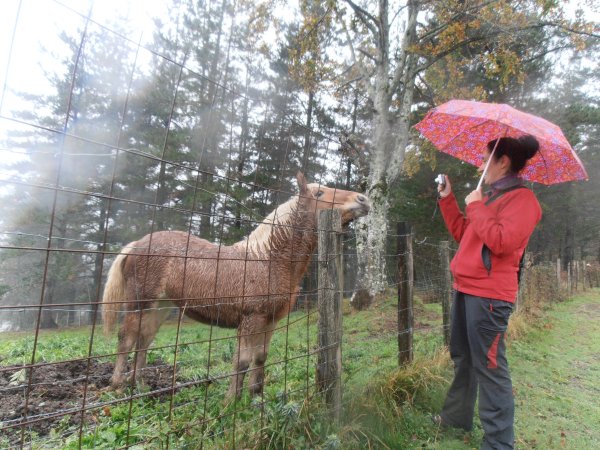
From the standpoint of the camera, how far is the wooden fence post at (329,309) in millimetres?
2764

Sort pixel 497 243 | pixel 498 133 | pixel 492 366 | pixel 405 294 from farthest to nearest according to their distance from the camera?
pixel 405 294, pixel 498 133, pixel 492 366, pixel 497 243

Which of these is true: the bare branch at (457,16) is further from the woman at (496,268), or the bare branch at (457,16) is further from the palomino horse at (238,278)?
the woman at (496,268)

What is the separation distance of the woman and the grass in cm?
66

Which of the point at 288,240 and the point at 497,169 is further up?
the point at 497,169

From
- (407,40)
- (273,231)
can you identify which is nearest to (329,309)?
(273,231)

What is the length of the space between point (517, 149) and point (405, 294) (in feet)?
6.88

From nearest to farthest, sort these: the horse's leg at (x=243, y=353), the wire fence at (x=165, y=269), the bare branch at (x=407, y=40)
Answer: the wire fence at (x=165, y=269)
the horse's leg at (x=243, y=353)
the bare branch at (x=407, y=40)

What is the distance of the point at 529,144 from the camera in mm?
2457

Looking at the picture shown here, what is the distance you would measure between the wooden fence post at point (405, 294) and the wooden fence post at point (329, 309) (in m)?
1.42

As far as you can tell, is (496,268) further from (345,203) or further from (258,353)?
(258,353)

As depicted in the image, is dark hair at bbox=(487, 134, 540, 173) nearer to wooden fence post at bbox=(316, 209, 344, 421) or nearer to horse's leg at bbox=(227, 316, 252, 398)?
wooden fence post at bbox=(316, 209, 344, 421)

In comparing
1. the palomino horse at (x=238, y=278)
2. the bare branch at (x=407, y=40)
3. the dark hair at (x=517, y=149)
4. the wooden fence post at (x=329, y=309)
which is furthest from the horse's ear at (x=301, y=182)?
the bare branch at (x=407, y=40)

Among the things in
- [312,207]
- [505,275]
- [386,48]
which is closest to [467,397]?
[505,275]

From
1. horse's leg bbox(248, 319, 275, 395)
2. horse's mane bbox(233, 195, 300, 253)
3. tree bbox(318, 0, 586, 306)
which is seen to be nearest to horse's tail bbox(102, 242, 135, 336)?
horse's mane bbox(233, 195, 300, 253)
